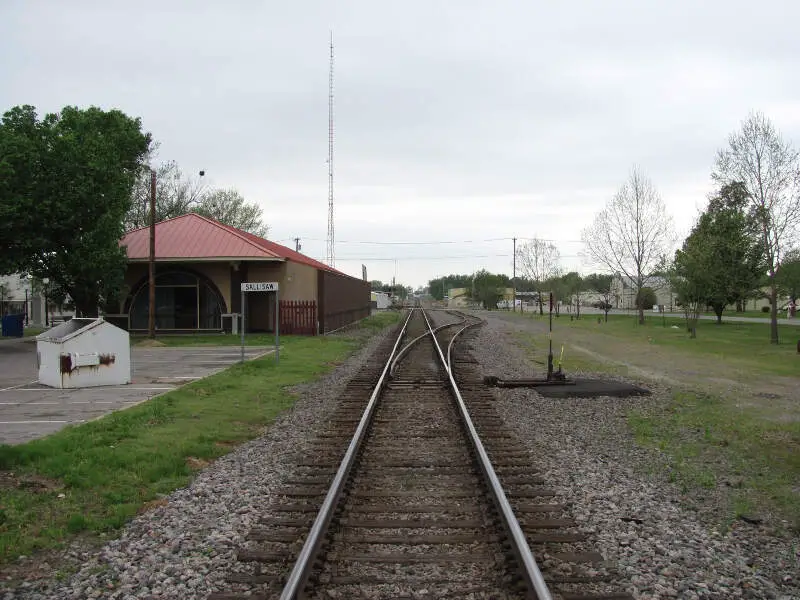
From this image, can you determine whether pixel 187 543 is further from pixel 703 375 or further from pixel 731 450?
pixel 703 375

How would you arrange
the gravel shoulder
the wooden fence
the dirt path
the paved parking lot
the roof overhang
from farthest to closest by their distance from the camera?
1. the wooden fence
2. the roof overhang
3. the dirt path
4. the paved parking lot
5. the gravel shoulder

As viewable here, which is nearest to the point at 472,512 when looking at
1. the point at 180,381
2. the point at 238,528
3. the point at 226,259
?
the point at 238,528

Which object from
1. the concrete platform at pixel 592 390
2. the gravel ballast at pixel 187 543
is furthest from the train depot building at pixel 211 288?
the gravel ballast at pixel 187 543

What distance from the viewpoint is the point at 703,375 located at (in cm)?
1625

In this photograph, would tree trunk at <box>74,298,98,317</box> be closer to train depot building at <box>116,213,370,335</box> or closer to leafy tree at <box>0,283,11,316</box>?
train depot building at <box>116,213,370,335</box>

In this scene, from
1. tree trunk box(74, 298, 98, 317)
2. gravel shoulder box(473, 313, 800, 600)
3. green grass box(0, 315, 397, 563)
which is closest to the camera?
gravel shoulder box(473, 313, 800, 600)

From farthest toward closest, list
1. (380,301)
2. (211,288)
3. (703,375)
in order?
(380,301) → (211,288) → (703,375)

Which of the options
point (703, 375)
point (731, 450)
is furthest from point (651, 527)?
point (703, 375)

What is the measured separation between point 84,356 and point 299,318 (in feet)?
54.8

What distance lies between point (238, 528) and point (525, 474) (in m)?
3.01

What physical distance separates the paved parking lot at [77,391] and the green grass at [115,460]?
24.7 inches

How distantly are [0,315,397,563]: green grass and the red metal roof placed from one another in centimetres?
1735

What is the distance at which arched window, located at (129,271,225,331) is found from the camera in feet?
99.8

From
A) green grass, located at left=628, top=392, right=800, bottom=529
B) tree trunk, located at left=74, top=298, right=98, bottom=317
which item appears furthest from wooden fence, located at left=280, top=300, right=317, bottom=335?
green grass, located at left=628, top=392, right=800, bottom=529
